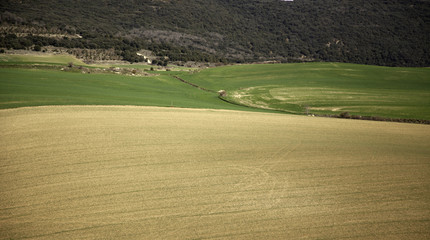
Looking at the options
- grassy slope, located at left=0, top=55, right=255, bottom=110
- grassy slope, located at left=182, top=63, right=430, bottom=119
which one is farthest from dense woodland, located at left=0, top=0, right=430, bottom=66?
grassy slope, located at left=0, top=55, right=255, bottom=110

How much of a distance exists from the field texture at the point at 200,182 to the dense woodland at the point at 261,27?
74.8m

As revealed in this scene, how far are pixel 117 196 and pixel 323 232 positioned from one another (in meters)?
5.86

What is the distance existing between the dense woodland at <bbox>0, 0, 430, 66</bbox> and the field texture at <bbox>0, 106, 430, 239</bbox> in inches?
2947

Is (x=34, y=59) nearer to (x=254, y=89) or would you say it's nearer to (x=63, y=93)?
(x=63, y=93)

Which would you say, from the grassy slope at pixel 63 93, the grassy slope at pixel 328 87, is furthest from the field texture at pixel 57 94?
the grassy slope at pixel 328 87

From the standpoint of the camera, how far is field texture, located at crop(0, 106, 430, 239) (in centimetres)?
784

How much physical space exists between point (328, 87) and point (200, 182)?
36.9m

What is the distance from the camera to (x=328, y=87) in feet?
140

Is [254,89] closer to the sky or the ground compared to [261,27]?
closer to the ground

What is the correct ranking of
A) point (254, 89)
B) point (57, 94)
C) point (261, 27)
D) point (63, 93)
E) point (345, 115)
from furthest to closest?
point (261, 27) → point (254, 89) → point (345, 115) → point (63, 93) → point (57, 94)

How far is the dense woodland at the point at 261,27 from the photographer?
384 feet

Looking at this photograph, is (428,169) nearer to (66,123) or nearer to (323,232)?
(323,232)

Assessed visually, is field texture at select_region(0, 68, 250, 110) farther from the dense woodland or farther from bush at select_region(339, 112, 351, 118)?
the dense woodland

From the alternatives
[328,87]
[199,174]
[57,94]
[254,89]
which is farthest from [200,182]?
[328,87]
